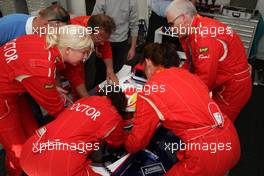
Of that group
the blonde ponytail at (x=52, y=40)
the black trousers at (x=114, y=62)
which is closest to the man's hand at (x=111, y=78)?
the black trousers at (x=114, y=62)

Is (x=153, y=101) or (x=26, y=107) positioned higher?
(x=153, y=101)

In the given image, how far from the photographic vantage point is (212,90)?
1.99 metres

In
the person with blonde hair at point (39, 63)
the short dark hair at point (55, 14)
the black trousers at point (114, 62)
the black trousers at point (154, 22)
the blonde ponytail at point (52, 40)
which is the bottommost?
the black trousers at point (114, 62)

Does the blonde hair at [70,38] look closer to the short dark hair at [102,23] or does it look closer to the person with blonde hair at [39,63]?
the person with blonde hair at [39,63]

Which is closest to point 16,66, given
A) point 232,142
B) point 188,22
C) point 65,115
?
point 65,115

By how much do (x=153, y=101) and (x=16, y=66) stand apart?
0.77 metres

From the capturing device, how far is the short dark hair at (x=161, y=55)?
1.52 m

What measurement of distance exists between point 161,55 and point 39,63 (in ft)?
2.15

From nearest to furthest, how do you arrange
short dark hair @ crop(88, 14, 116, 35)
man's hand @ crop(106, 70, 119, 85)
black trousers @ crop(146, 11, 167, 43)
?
short dark hair @ crop(88, 14, 116, 35) → man's hand @ crop(106, 70, 119, 85) → black trousers @ crop(146, 11, 167, 43)

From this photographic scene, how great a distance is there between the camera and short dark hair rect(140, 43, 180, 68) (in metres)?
1.52

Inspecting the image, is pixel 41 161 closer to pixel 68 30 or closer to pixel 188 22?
pixel 68 30

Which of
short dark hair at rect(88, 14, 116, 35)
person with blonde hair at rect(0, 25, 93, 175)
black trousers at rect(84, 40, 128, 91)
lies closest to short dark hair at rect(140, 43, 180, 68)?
person with blonde hair at rect(0, 25, 93, 175)

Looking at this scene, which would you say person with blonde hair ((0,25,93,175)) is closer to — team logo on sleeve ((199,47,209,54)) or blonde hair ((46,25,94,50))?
blonde hair ((46,25,94,50))

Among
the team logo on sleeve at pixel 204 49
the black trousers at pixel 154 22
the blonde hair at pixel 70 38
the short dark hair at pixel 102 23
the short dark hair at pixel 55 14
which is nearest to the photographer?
the blonde hair at pixel 70 38
